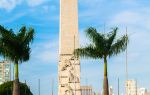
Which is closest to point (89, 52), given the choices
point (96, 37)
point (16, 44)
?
point (96, 37)

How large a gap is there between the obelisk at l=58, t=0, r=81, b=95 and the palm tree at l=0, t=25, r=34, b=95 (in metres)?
21.7

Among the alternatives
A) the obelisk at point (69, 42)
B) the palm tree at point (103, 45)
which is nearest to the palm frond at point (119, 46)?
the palm tree at point (103, 45)

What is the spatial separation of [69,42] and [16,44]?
22.8 metres

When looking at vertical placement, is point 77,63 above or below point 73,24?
below

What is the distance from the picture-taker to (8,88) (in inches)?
3433

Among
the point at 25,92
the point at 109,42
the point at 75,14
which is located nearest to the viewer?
the point at 109,42

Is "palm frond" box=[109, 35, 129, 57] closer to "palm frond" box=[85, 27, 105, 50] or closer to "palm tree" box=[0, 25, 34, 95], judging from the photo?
"palm frond" box=[85, 27, 105, 50]

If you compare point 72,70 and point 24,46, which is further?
point 72,70

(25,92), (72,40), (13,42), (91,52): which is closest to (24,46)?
(13,42)

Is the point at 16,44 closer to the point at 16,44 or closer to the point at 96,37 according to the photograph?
the point at 16,44

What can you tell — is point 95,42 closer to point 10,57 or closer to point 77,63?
point 10,57

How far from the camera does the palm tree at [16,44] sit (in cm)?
3173

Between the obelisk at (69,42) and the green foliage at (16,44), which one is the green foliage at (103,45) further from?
the obelisk at (69,42)

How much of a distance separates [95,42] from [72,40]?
905 inches
